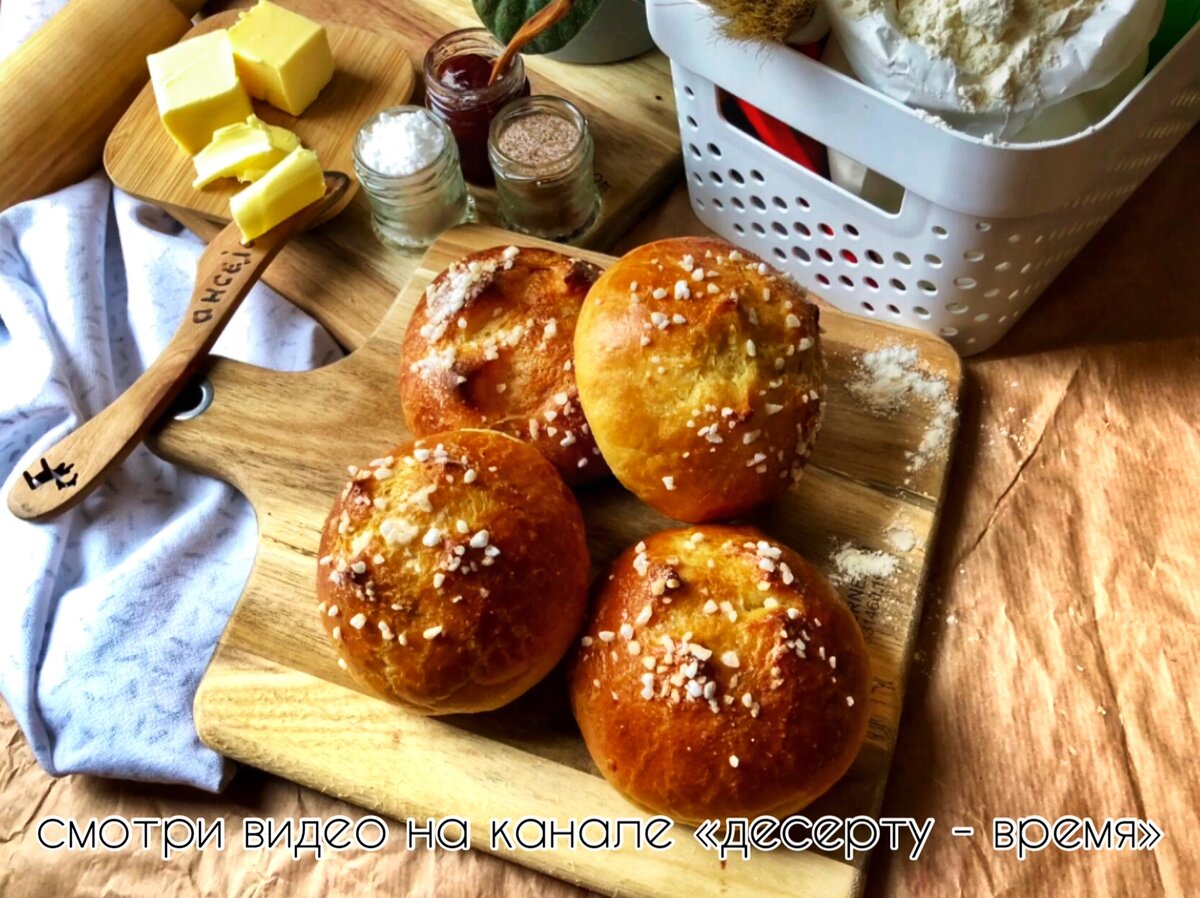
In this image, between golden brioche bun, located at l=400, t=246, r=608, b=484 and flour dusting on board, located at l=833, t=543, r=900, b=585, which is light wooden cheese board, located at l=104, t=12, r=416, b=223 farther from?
flour dusting on board, located at l=833, t=543, r=900, b=585

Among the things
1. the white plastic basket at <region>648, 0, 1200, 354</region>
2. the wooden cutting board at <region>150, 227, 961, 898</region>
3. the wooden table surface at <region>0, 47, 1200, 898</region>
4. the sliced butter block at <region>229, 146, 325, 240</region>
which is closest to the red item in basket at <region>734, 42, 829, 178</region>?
the white plastic basket at <region>648, 0, 1200, 354</region>

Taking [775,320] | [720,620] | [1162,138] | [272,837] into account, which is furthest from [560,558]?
[1162,138]

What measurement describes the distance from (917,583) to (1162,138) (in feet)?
1.81

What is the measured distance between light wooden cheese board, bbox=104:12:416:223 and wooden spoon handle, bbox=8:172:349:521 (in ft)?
0.40

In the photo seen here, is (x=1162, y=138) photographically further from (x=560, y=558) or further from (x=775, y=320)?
(x=560, y=558)

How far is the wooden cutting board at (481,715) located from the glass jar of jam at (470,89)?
24cm

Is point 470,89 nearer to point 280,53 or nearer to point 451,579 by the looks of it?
point 280,53

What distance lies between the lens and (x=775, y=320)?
91 cm

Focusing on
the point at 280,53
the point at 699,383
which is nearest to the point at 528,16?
the point at 280,53

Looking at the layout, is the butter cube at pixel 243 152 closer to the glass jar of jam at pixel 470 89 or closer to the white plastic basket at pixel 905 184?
the glass jar of jam at pixel 470 89

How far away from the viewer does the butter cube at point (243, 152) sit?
49.3 inches

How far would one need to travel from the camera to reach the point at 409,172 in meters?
1.16

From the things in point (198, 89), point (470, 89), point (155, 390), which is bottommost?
point (155, 390)

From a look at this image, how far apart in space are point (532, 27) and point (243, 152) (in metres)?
0.39
